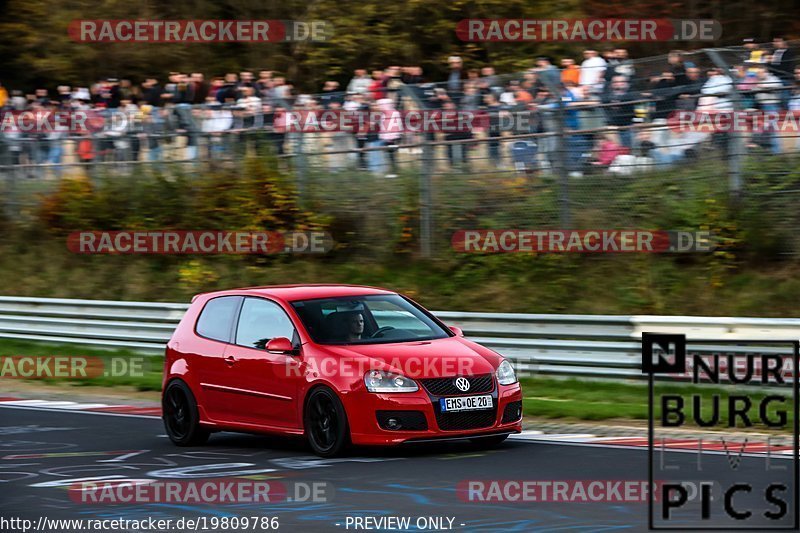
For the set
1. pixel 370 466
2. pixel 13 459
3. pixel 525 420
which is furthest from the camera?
pixel 525 420

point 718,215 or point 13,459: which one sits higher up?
point 718,215

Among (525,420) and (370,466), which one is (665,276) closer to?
(525,420)

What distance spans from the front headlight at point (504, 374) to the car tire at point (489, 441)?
18.1 inches

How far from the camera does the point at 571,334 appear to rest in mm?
16469

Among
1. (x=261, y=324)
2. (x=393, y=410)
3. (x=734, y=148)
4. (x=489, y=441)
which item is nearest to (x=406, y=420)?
(x=393, y=410)

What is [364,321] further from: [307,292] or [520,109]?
[520,109]

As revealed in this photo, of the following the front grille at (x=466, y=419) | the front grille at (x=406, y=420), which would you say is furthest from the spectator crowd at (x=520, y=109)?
the front grille at (x=406, y=420)

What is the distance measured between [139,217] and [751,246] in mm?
12235

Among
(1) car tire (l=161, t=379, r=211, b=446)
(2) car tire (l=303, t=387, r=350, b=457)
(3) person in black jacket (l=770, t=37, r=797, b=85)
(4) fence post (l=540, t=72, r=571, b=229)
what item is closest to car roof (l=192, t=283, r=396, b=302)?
(1) car tire (l=161, t=379, r=211, b=446)

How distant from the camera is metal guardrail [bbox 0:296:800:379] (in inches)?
592

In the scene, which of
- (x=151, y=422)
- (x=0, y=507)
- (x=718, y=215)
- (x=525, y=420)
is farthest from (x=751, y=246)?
(x=0, y=507)

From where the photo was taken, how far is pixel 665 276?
18.6 metres

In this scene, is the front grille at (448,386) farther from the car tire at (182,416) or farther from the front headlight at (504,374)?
the car tire at (182,416)

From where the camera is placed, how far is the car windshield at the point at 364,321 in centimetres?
1199
